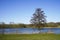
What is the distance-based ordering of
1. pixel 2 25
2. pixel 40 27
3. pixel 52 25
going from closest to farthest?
pixel 2 25 < pixel 40 27 < pixel 52 25

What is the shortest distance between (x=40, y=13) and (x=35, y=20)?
226 cm

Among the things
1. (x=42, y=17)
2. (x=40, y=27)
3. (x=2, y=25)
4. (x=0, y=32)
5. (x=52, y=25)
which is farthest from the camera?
(x=52, y=25)

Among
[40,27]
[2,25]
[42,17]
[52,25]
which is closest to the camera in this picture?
[2,25]

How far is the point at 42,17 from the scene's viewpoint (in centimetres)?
3375

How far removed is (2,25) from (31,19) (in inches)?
546

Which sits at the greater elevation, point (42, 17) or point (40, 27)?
point (42, 17)

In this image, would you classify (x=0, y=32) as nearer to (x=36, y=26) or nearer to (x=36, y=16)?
(x=36, y=26)

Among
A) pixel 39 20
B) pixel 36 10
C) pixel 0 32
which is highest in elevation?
pixel 36 10

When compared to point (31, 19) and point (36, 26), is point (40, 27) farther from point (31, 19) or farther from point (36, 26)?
point (31, 19)

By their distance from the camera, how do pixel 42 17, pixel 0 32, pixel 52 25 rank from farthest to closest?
1. pixel 52 25
2. pixel 42 17
3. pixel 0 32

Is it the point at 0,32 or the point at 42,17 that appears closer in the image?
the point at 0,32

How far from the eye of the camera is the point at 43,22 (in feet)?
108

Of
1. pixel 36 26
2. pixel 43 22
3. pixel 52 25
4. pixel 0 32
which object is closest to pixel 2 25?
pixel 0 32

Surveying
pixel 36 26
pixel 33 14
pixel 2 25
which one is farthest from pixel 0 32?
pixel 33 14
